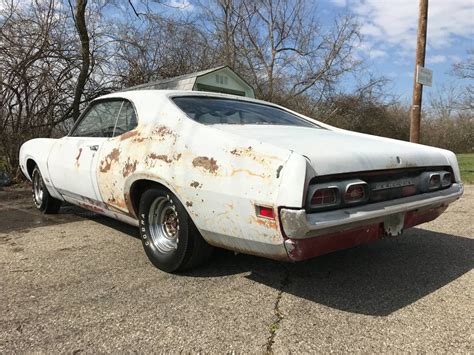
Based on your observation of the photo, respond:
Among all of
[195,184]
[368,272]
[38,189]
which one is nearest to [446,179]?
[368,272]

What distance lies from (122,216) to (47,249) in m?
0.89

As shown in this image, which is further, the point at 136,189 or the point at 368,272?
the point at 136,189

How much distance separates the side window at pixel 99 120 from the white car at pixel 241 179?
0.02 metres

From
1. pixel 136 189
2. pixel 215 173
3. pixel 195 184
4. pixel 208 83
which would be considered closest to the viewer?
pixel 215 173

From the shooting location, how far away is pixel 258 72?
25.0 metres

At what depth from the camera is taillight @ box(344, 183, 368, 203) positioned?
2.72m

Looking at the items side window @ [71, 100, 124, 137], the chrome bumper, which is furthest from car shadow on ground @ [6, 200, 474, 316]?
side window @ [71, 100, 124, 137]

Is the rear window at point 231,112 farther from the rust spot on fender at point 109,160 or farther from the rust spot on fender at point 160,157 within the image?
the rust spot on fender at point 109,160

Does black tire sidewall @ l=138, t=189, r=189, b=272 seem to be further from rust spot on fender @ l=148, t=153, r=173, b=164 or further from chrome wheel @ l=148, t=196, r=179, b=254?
rust spot on fender @ l=148, t=153, r=173, b=164

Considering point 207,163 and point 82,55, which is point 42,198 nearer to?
point 207,163

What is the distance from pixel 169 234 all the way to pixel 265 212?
1228 millimetres

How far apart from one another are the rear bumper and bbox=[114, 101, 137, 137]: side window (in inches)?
75.0

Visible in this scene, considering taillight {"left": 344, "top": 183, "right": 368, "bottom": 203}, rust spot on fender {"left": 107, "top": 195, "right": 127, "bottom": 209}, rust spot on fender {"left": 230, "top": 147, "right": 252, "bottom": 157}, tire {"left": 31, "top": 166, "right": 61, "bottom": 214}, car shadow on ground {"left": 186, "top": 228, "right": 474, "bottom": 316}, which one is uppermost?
rust spot on fender {"left": 230, "top": 147, "right": 252, "bottom": 157}

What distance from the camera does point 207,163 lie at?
2.94 metres
